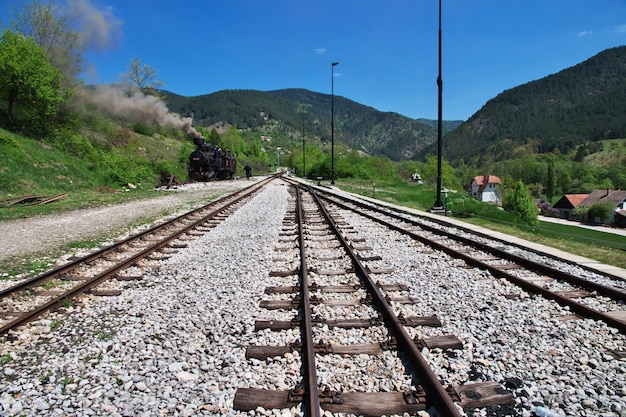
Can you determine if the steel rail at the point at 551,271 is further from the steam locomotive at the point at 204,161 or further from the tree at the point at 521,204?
the tree at the point at 521,204

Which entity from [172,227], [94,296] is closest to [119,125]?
[172,227]

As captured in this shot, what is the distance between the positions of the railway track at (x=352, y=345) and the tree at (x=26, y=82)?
24.9m

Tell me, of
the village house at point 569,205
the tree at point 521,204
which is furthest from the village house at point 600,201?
the tree at point 521,204

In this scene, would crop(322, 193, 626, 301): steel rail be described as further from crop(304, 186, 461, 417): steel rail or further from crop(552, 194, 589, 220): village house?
crop(552, 194, 589, 220): village house

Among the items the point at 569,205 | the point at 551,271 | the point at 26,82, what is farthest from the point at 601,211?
the point at 26,82

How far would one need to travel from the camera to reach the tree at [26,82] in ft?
75.2

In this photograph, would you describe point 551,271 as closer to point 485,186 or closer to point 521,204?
point 521,204

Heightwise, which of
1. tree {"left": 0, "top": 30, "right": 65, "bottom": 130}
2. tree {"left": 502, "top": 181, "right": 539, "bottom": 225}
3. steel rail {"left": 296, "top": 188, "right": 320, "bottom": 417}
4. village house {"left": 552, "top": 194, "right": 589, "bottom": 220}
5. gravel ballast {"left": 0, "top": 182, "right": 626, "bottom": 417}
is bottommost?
village house {"left": 552, "top": 194, "right": 589, "bottom": 220}

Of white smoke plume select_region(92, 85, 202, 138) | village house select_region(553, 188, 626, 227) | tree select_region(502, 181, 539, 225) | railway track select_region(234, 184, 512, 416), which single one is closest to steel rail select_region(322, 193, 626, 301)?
railway track select_region(234, 184, 512, 416)

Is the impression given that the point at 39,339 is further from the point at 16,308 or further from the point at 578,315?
the point at 578,315

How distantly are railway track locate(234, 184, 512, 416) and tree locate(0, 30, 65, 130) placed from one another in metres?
24.9

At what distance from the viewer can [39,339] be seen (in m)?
4.00

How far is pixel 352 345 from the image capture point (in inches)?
147

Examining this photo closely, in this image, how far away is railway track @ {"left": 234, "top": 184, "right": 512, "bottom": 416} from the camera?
285cm
